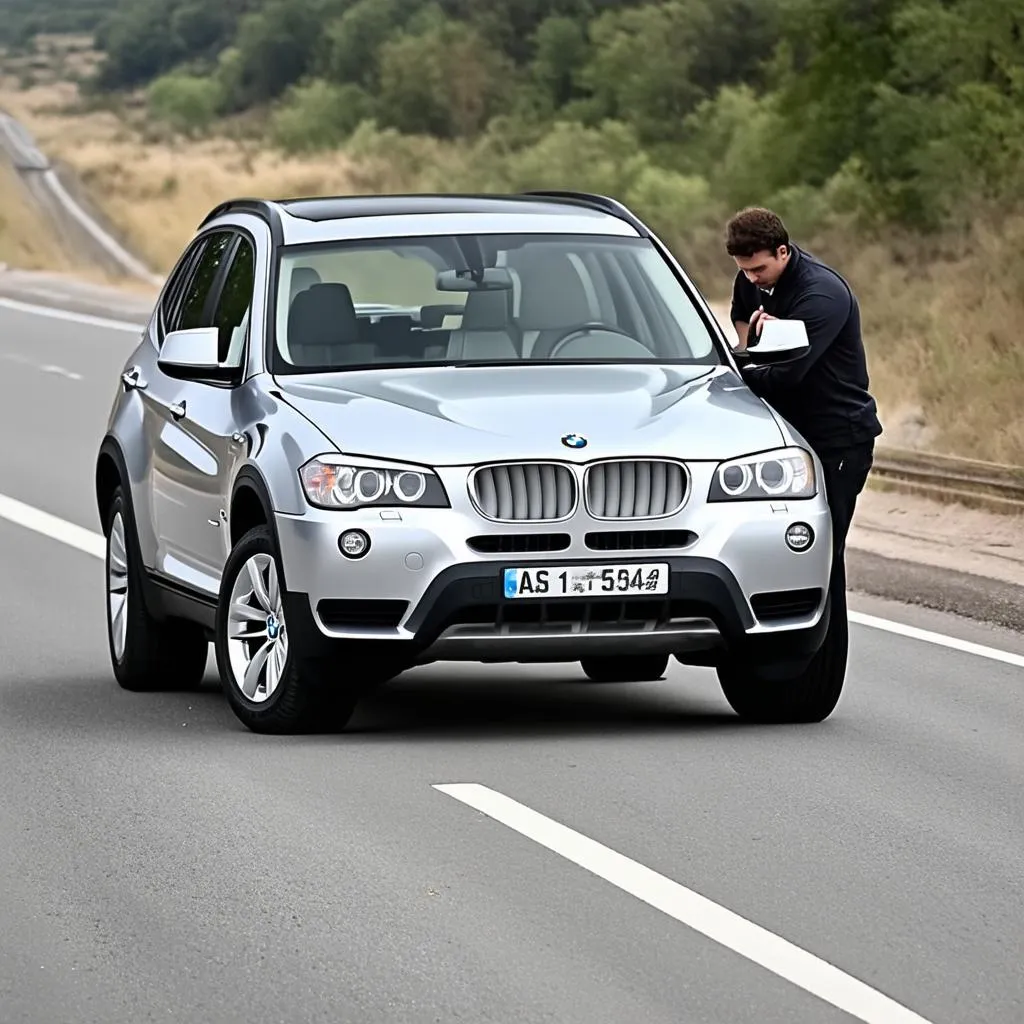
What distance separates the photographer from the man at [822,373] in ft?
31.3

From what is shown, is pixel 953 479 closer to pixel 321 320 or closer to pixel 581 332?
pixel 581 332

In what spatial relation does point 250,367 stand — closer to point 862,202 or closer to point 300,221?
point 300,221

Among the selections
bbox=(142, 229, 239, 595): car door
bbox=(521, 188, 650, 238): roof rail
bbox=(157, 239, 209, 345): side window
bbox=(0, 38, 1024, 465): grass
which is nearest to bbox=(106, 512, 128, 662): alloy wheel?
bbox=(142, 229, 239, 595): car door

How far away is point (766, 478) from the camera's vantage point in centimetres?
885

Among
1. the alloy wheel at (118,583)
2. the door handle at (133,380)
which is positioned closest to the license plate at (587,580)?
the alloy wheel at (118,583)

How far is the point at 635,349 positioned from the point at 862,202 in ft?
98.6

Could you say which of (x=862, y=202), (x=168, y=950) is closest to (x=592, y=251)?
(x=168, y=950)

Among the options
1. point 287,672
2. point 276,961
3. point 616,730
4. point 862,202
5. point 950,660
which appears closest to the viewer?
point 276,961

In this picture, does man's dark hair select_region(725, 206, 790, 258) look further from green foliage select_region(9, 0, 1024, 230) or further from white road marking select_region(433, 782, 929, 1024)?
green foliage select_region(9, 0, 1024, 230)

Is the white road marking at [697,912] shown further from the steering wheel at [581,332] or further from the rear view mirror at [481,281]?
the rear view mirror at [481,281]

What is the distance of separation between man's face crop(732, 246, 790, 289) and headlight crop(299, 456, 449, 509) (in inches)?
66.5

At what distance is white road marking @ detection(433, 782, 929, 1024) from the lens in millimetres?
5887

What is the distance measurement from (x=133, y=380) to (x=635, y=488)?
2.95m

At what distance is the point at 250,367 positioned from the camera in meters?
9.52
